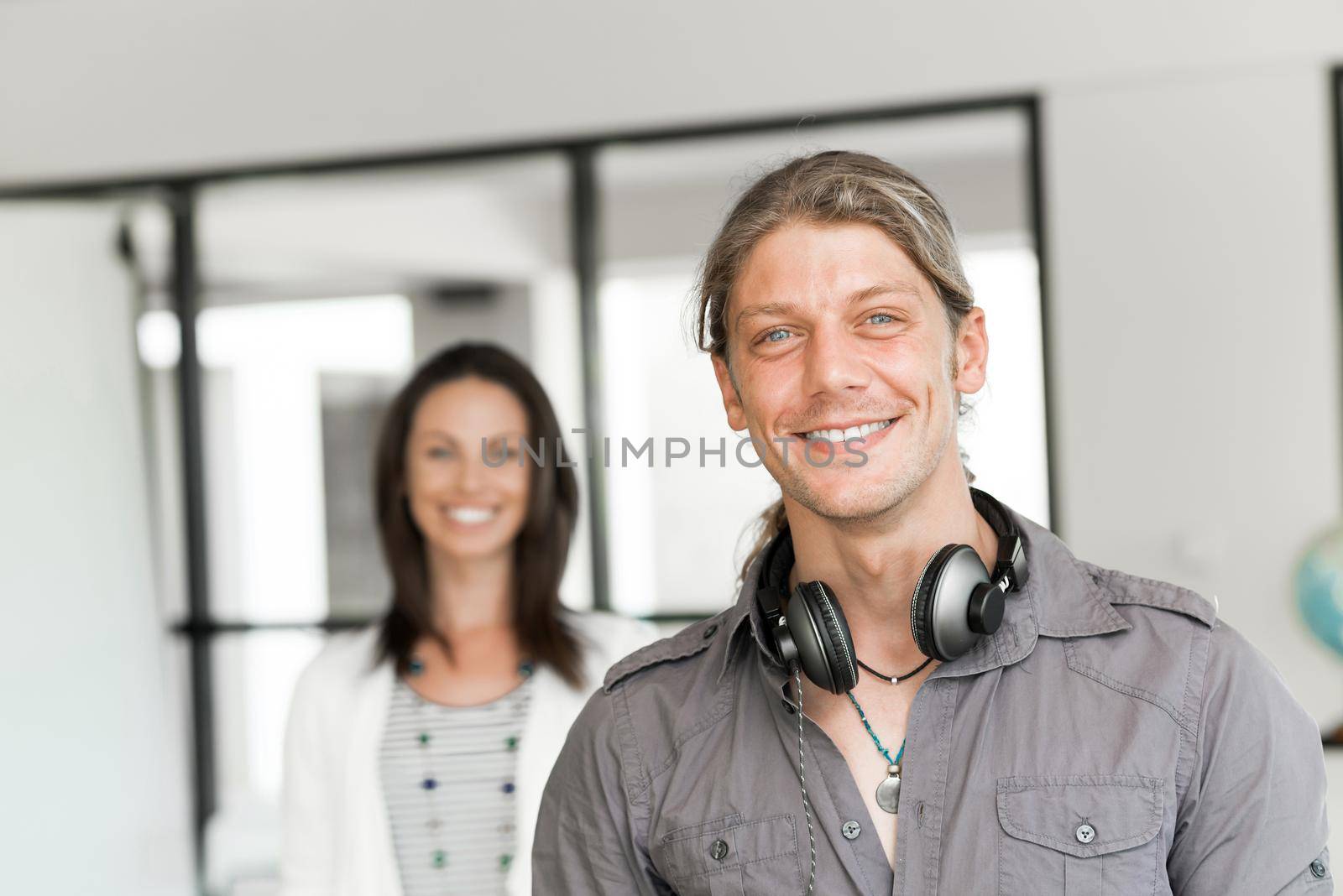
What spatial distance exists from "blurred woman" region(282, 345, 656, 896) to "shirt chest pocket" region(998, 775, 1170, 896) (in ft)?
3.41

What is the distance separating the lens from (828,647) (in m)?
1.31

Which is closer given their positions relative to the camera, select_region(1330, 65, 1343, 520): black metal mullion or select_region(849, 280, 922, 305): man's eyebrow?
select_region(849, 280, 922, 305): man's eyebrow

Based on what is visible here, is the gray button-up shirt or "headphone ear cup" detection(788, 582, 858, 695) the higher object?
"headphone ear cup" detection(788, 582, 858, 695)

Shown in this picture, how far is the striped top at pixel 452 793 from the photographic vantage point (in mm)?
2109

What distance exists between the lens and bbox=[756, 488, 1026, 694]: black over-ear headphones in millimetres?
1276

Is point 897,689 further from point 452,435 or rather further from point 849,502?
point 452,435

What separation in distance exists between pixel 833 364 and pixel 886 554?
21cm

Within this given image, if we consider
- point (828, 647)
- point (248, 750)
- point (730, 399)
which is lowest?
point (248, 750)

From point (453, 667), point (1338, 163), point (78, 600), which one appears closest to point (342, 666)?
point (453, 667)

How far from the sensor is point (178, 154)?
3727 mm

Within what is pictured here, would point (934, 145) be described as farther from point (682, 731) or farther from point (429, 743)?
point (682, 731)

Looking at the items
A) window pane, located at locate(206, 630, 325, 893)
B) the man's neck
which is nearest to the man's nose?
the man's neck

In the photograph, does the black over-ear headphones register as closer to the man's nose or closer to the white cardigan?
the man's nose

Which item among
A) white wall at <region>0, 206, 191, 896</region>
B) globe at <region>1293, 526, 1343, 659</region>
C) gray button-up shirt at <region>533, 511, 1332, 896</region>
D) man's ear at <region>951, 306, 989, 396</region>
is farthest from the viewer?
white wall at <region>0, 206, 191, 896</region>
